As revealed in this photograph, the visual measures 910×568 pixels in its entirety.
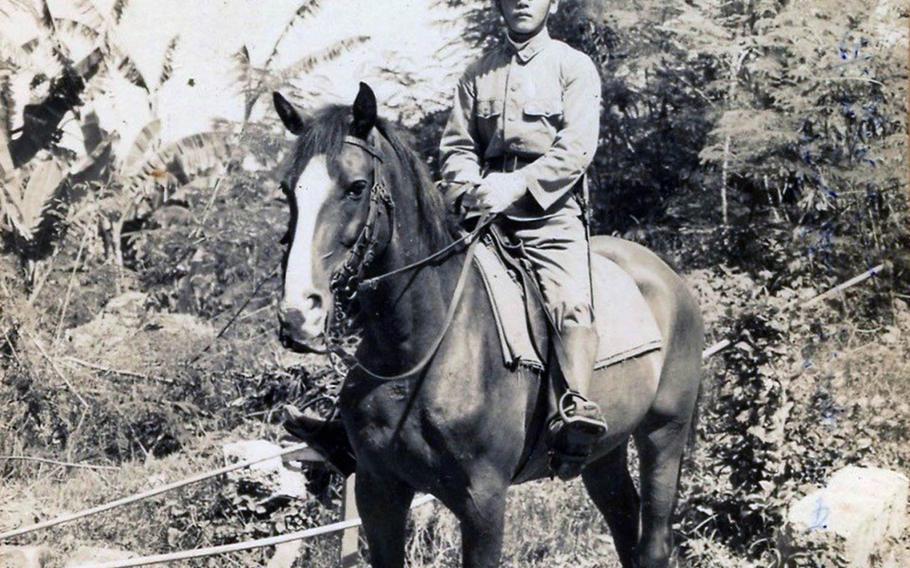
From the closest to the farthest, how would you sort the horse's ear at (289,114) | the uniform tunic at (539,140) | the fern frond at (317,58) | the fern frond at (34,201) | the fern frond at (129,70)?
the horse's ear at (289,114), the uniform tunic at (539,140), the fern frond at (34,201), the fern frond at (129,70), the fern frond at (317,58)

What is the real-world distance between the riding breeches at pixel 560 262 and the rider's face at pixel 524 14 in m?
0.88

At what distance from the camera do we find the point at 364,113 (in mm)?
3975

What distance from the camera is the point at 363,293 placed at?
4.07 metres

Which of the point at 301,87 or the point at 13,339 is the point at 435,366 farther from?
the point at 301,87

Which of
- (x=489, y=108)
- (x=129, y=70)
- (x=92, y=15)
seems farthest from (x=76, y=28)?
(x=489, y=108)

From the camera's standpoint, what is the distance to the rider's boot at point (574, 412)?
4406mm

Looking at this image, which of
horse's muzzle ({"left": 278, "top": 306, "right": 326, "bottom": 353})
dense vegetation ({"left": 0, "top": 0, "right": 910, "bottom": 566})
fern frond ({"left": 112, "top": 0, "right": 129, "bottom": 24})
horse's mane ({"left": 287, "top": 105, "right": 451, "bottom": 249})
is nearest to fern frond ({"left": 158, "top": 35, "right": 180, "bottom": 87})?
dense vegetation ({"left": 0, "top": 0, "right": 910, "bottom": 566})

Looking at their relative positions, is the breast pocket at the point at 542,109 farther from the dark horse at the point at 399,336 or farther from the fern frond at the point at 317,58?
the fern frond at the point at 317,58

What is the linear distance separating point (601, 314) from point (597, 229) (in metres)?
8.72

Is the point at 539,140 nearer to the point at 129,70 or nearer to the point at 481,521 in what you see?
the point at 481,521

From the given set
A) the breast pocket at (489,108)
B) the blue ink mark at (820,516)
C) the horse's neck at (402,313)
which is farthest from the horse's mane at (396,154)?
the blue ink mark at (820,516)

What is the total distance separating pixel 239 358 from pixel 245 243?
2359 mm

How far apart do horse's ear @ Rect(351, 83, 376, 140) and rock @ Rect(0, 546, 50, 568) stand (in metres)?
3.75

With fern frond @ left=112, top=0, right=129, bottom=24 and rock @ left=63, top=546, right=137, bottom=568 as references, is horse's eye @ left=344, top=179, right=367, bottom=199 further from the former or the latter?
fern frond @ left=112, top=0, right=129, bottom=24
